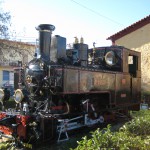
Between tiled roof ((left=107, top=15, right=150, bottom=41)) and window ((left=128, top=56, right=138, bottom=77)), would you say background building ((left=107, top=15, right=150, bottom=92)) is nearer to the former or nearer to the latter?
tiled roof ((left=107, top=15, right=150, bottom=41))

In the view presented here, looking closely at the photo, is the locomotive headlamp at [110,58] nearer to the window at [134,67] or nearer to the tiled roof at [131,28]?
the window at [134,67]

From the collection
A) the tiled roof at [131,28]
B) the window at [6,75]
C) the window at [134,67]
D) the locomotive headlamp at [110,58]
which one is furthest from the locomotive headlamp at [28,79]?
the window at [6,75]

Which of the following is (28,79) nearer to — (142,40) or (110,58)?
(110,58)

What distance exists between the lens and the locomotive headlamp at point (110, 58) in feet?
35.4

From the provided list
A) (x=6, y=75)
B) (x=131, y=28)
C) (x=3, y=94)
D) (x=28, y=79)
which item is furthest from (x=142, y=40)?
(x=6, y=75)

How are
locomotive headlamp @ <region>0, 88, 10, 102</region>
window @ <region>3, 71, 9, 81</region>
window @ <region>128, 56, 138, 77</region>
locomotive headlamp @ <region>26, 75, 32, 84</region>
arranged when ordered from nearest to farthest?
locomotive headlamp @ <region>26, 75, 32, 84</region> < locomotive headlamp @ <region>0, 88, 10, 102</region> < window @ <region>128, 56, 138, 77</region> < window @ <region>3, 71, 9, 81</region>

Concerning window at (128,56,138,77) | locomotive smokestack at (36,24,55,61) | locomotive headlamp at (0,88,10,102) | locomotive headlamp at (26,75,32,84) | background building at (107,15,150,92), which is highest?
background building at (107,15,150,92)

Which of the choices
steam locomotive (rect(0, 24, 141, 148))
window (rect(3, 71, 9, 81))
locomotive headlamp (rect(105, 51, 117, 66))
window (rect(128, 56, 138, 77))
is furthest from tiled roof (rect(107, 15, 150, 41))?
window (rect(3, 71, 9, 81))

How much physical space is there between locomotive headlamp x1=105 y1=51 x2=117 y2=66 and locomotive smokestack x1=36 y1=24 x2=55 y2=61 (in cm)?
297

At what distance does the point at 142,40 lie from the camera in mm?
18938

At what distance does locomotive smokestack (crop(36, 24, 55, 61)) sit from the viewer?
8492 millimetres

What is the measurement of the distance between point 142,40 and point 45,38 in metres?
11.6

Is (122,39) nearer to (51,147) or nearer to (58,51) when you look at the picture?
(58,51)

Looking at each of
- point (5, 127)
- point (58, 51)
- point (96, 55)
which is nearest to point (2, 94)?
point (5, 127)
